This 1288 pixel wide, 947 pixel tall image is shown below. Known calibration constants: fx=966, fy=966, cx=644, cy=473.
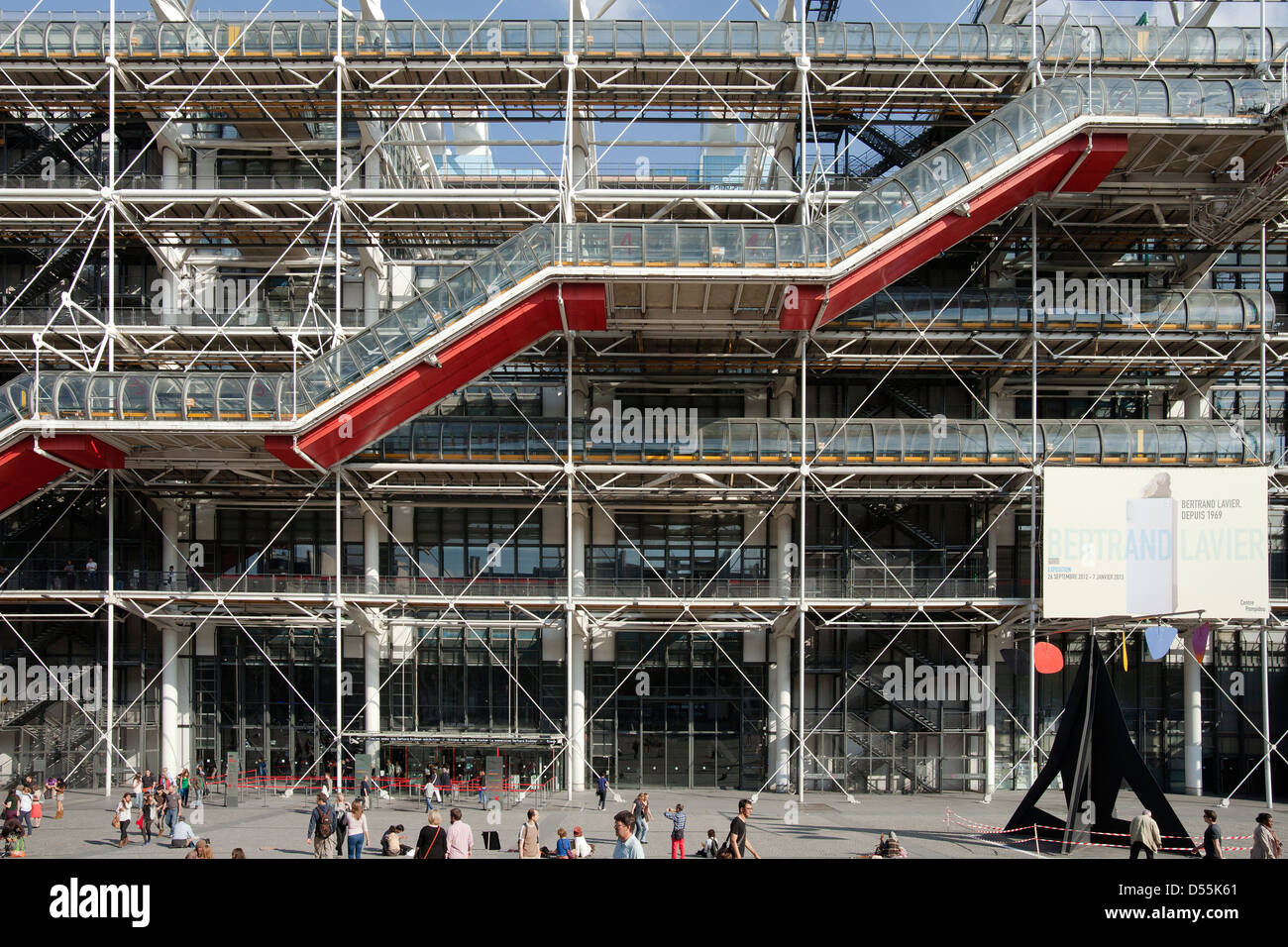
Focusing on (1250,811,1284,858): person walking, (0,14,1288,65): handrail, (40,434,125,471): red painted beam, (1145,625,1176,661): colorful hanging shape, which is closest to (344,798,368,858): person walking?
(40,434,125,471): red painted beam

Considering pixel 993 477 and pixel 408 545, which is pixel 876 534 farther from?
pixel 408 545

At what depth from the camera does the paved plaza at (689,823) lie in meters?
14.2

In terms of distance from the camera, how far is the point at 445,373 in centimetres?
1784

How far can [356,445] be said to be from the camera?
711 inches

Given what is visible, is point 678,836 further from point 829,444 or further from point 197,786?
point 197,786

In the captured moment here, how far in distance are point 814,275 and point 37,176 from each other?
1724 cm

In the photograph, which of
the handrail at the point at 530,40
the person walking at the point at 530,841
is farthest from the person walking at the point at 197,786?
the handrail at the point at 530,40

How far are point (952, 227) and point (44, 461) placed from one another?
57.0 ft

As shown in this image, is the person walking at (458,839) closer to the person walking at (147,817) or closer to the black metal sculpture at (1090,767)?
the person walking at (147,817)

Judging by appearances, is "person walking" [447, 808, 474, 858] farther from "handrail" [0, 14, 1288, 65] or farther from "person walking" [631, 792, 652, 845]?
"handrail" [0, 14, 1288, 65]

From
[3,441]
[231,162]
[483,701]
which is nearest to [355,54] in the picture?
[231,162]

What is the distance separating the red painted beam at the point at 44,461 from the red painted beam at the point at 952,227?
42.3 feet

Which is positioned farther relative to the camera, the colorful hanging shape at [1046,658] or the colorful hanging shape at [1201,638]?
the colorful hanging shape at [1201,638]

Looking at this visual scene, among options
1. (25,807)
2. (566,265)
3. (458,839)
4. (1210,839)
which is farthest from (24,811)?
(1210,839)
